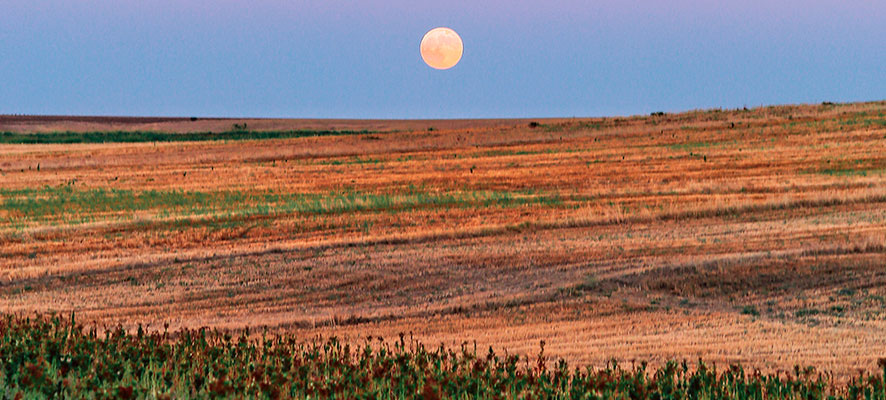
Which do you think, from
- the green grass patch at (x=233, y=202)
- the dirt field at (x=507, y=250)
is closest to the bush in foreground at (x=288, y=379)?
the dirt field at (x=507, y=250)

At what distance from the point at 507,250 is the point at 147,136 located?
6336cm

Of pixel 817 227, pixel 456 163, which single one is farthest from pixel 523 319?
pixel 456 163

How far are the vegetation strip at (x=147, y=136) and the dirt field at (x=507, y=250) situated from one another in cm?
3166

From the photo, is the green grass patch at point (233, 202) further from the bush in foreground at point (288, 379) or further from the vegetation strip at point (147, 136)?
the vegetation strip at point (147, 136)

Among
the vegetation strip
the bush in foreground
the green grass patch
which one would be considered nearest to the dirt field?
the green grass patch

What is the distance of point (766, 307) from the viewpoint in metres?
14.1

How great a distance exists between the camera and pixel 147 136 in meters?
76.3

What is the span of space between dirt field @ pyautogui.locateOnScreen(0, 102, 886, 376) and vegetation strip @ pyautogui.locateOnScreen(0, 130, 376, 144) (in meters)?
31.7

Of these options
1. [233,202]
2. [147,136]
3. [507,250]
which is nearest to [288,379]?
[507,250]

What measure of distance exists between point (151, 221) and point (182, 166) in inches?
717

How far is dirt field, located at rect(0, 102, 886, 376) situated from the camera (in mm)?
13180

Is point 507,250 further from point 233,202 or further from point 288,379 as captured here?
point 288,379

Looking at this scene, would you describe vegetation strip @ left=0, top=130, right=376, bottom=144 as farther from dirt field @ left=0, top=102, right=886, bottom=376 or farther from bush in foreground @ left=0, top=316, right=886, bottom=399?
bush in foreground @ left=0, top=316, right=886, bottom=399

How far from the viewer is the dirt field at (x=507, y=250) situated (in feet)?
43.2
